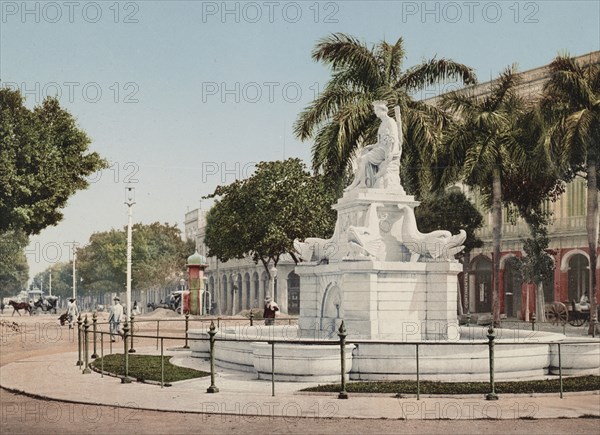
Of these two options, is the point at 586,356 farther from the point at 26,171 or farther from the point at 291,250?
the point at 291,250

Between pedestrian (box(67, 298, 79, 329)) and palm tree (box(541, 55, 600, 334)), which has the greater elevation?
palm tree (box(541, 55, 600, 334))

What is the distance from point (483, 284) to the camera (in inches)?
2194

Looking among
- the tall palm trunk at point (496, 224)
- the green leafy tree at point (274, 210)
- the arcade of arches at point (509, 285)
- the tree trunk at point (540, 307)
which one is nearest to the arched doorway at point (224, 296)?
the arcade of arches at point (509, 285)

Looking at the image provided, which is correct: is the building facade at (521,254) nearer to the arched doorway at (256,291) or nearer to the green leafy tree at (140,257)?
the arched doorway at (256,291)

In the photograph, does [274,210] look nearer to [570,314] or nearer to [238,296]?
[570,314]

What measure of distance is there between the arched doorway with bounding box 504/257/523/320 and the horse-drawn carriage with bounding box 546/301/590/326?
321 inches

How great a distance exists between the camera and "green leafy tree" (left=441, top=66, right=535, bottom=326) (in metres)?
32.2

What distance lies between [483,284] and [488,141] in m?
24.9

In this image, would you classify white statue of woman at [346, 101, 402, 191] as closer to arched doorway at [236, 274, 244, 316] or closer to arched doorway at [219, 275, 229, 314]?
arched doorway at [236, 274, 244, 316]

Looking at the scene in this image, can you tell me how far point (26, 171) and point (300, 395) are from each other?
95.4 feet

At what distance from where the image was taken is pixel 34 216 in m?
40.7

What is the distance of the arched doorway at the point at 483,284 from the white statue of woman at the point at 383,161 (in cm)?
3541
